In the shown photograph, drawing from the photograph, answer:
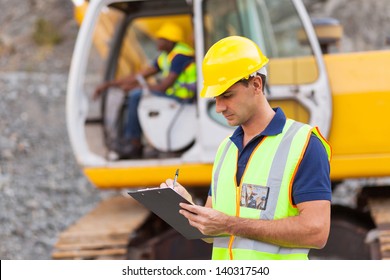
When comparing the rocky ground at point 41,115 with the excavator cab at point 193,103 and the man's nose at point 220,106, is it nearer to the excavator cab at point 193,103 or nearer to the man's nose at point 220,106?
the excavator cab at point 193,103

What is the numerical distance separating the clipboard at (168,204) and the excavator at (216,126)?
3.22 meters

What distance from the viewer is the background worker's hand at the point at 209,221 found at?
9.59ft

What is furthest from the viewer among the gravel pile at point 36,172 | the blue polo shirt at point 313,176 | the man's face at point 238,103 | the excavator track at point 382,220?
the gravel pile at point 36,172

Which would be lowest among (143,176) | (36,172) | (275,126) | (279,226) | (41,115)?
(36,172)

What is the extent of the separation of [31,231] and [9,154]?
13.0ft

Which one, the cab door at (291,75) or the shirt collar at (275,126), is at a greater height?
the shirt collar at (275,126)

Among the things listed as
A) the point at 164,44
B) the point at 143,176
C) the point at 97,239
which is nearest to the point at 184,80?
the point at 164,44

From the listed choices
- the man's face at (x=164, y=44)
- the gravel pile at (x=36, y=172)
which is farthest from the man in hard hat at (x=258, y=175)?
the gravel pile at (x=36, y=172)

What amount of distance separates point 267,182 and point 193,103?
3.75 metres

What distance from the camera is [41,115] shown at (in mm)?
16938

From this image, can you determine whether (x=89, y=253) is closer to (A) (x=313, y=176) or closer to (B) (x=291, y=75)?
(B) (x=291, y=75)

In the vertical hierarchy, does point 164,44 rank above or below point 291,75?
above

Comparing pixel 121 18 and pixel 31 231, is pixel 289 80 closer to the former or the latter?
pixel 121 18
